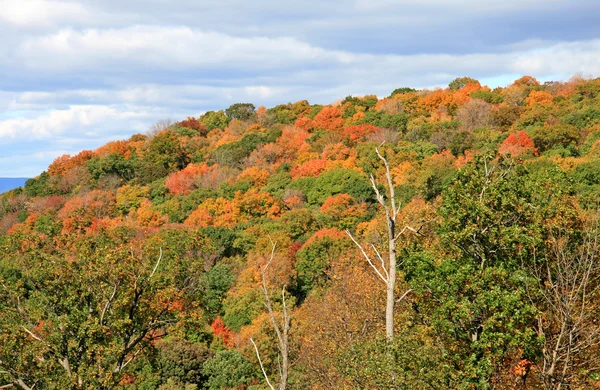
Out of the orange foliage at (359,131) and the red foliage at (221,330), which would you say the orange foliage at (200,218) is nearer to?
the red foliage at (221,330)

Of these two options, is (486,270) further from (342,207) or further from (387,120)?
(387,120)

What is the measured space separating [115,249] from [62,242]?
2.57 meters

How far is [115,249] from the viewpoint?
19172mm

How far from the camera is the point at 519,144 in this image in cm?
6406

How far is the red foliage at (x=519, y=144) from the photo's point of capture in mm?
62125

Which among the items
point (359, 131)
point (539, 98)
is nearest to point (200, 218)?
point (359, 131)

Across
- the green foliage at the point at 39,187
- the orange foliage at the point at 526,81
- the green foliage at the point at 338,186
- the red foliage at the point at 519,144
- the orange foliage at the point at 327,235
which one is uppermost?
the orange foliage at the point at 526,81

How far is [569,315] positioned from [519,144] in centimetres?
5353

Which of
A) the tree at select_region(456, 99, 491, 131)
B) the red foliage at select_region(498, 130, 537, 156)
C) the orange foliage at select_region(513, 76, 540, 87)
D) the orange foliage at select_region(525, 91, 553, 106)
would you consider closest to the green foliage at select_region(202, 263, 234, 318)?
the red foliage at select_region(498, 130, 537, 156)

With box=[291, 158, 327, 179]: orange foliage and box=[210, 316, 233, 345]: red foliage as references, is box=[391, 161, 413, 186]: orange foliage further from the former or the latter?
box=[210, 316, 233, 345]: red foliage

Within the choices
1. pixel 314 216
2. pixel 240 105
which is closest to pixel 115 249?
pixel 314 216

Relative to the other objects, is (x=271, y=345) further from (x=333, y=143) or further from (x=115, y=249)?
(x=333, y=143)

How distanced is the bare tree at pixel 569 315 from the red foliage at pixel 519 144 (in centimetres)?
4782

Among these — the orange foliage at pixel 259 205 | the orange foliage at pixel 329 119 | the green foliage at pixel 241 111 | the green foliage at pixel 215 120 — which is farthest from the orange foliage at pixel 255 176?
the green foliage at pixel 241 111
